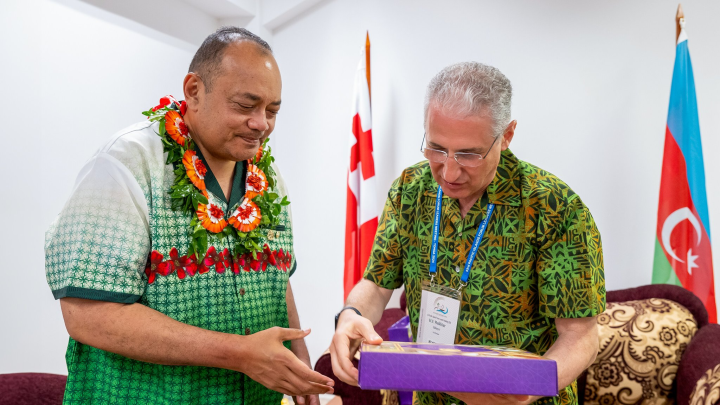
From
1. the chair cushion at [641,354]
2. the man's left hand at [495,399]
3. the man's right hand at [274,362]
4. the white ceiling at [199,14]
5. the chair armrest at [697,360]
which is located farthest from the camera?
the white ceiling at [199,14]

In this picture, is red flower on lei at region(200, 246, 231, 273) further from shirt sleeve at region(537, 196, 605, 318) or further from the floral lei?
shirt sleeve at region(537, 196, 605, 318)

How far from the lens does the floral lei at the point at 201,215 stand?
139 cm

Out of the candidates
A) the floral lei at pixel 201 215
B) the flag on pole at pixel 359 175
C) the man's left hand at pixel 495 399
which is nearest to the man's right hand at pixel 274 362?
the floral lei at pixel 201 215

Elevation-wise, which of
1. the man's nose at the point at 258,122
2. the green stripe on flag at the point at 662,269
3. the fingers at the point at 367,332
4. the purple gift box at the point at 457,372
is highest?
the man's nose at the point at 258,122

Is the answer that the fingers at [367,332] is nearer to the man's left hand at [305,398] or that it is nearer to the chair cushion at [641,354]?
the man's left hand at [305,398]

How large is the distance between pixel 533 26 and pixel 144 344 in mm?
3324

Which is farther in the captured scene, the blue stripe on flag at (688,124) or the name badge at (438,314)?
the blue stripe on flag at (688,124)

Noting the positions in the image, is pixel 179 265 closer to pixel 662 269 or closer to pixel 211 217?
pixel 211 217

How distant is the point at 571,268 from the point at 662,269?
2.14 meters

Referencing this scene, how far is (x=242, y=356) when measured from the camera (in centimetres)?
129

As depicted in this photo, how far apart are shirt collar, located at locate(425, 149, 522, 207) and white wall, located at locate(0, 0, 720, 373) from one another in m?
2.24

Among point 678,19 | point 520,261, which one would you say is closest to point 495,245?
point 520,261

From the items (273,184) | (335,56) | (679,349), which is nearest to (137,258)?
(273,184)

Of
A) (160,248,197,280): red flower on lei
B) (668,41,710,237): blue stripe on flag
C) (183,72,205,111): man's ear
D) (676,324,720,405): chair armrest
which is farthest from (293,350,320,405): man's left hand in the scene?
(668,41,710,237): blue stripe on flag
